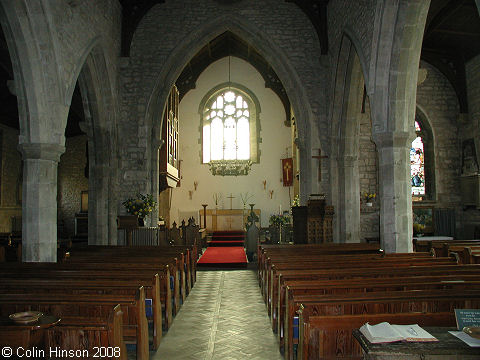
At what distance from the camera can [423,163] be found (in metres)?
13.0

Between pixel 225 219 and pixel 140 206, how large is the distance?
732cm

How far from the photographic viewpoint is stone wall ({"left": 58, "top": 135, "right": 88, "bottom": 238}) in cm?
1611

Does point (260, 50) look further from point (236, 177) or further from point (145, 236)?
point (236, 177)

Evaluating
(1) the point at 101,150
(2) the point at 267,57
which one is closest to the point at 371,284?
(1) the point at 101,150

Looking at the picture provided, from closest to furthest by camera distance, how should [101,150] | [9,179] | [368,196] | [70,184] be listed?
[101,150]
[368,196]
[9,179]
[70,184]

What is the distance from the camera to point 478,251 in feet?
20.7

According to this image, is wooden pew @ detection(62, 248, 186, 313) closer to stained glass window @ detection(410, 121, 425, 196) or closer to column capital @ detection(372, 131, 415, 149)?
column capital @ detection(372, 131, 415, 149)

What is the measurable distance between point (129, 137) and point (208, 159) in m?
7.94

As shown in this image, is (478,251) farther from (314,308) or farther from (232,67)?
(232,67)

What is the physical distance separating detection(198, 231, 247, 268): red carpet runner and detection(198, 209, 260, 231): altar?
84cm

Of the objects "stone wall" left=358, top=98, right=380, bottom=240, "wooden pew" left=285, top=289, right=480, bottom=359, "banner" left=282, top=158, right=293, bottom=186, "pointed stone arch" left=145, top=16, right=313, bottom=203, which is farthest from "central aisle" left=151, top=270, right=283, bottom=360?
"banner" left=282, top=158, right=293, bottom=186

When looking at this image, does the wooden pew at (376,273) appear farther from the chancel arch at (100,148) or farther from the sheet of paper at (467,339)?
the chancel arch at (100,148)

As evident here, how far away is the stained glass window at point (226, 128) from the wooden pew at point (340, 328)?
16586mm

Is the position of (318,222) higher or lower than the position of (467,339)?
higher
